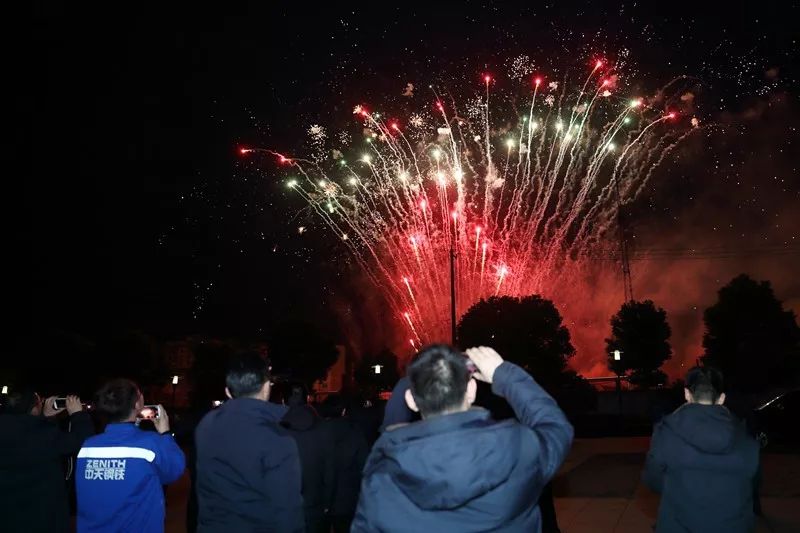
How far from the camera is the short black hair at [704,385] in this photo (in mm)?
4477

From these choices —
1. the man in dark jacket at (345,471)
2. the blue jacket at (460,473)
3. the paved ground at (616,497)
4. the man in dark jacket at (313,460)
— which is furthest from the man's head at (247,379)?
the paved ground at (616,497)

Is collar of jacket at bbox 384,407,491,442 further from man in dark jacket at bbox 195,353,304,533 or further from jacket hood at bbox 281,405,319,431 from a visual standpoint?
jacket hood at bbox 281,405,319,431

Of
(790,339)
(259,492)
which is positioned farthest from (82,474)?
(790,339)

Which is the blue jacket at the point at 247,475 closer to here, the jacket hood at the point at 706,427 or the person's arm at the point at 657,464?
the person's arm at the point at 657,464

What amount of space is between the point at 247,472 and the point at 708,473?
2.75 m

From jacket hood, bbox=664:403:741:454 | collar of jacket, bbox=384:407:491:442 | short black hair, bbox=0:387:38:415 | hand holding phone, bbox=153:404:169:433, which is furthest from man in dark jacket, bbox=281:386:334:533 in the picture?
collar of jacket, bbox=384:407:491:442

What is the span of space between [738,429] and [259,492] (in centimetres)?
292

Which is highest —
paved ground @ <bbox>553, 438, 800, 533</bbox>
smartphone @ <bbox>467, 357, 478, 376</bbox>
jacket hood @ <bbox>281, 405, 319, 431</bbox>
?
smartphone @ <bbox>467, 357, 478, 376</bbox>

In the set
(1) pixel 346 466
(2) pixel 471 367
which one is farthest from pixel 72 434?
(2) pixel 471 367

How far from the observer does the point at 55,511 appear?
210 inches

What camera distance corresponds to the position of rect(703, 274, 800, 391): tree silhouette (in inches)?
1562

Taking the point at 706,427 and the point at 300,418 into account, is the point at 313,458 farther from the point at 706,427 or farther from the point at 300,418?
the point at 706,427

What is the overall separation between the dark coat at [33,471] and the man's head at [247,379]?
1.92 meters

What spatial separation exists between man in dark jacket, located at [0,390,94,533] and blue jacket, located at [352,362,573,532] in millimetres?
3694
